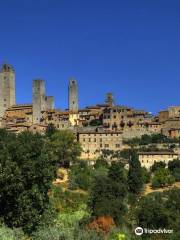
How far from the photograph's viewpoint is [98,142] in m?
80.8

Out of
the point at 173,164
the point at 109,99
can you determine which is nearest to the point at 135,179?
the point at 173,164

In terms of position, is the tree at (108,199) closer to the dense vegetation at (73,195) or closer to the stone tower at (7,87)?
the dense vegetation at (73,195)

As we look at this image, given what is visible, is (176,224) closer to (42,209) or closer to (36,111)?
(42,209)

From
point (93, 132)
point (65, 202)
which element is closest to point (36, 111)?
point (93, 132)

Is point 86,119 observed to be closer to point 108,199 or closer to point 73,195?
point 73,195

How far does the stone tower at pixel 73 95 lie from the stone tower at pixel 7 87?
30.9 ft

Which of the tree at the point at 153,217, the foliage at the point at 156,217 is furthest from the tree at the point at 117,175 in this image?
the tree at the point at 153,217

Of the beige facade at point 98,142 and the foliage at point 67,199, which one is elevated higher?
the beige facade at point 98,142

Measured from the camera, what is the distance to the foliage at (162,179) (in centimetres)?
6500

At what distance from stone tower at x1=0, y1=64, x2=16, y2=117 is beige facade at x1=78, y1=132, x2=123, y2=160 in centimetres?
2083

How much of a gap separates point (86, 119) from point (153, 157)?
21.5 m

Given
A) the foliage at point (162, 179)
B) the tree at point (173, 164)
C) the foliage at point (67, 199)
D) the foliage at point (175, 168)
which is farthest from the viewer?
the tree at point (173, 164)

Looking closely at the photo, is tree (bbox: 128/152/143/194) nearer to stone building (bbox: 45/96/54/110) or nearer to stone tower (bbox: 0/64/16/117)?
stone building (bbox: 45/96/54/110)

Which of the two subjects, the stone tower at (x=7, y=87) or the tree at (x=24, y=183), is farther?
the stone tower at (x=7, y=87)
